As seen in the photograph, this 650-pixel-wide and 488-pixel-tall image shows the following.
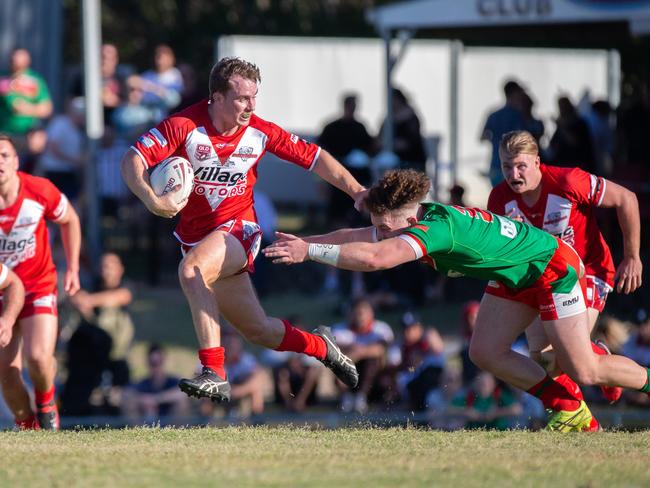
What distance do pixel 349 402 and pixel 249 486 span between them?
6.55 m

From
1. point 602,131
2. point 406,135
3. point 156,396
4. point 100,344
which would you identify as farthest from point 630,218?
point 602,131

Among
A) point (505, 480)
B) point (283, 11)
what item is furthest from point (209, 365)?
point (283, 11)

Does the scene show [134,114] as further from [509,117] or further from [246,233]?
[246,233]

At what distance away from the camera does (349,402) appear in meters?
12.5

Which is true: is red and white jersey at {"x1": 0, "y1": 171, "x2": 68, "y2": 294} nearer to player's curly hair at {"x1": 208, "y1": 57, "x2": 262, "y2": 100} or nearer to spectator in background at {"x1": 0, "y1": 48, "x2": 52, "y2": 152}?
player's curly hair at {"x1": 208, "y1": 57, "x2": 262, "y2": 100}

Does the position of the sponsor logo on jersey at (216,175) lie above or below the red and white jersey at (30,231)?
above

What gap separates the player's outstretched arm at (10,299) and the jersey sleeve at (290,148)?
186 centimetres

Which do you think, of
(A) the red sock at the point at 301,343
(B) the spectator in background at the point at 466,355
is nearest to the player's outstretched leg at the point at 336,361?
(A) the red sock at the point at 301,343

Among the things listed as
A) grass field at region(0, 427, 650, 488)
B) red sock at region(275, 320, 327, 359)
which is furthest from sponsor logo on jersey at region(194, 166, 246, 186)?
grass field at region(0, 427, 650, 488)

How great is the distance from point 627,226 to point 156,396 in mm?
5801

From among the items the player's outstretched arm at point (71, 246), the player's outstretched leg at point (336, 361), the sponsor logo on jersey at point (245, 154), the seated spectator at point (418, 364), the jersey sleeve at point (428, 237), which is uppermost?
the sponsor logo on jersey at point (245, 154)

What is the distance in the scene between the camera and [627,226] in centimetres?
816

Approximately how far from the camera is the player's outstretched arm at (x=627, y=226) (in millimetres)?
8102

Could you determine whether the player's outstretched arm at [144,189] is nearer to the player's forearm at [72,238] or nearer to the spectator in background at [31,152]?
the player's forearm at [72,238]
